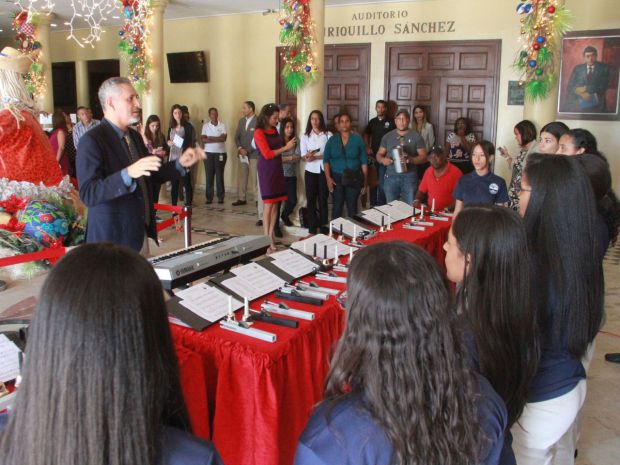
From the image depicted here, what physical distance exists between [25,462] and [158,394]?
210 millimetres

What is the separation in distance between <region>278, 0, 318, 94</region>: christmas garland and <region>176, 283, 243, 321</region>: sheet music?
483 cm

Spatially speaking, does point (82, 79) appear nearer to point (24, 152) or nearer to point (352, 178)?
point (352, 178)

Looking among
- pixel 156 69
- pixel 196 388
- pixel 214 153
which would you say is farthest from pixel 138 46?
pixel 196 388

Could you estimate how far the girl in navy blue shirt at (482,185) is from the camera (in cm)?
411

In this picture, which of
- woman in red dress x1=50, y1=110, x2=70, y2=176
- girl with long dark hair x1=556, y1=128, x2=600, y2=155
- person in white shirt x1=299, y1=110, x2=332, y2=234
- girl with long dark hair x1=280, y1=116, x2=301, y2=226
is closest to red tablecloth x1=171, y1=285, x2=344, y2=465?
girl with long dark hair x1=556, y1=128, x2=600, y2=155

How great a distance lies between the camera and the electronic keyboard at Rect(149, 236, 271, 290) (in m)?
2.33

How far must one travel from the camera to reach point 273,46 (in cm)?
923

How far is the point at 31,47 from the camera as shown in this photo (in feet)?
31.3

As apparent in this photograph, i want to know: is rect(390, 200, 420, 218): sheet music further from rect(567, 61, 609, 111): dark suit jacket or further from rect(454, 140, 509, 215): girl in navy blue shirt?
rect(567, 61, 609, 111): dark suit jacket

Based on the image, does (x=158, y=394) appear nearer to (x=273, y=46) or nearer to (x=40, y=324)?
(x=40, y=324)

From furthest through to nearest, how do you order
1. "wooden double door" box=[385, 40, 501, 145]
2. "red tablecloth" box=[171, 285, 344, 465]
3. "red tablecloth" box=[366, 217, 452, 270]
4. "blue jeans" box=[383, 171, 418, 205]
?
"wooden double door" box=[385, 40, 501, 145], "blue jeans" box=[383, 171, 418, 205], "red tablecloth" box=[366, 217, 452, 270], "red tablecloth" box=[171, 285, 344, 465]

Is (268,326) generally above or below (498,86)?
below

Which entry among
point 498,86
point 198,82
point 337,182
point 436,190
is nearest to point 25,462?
point 436,190

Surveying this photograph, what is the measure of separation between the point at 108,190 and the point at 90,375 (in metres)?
1.83
